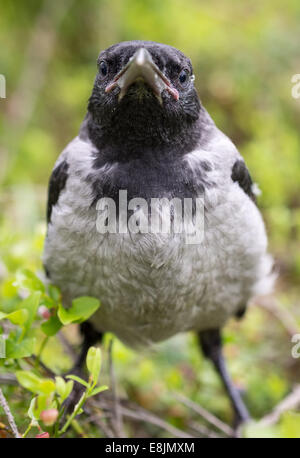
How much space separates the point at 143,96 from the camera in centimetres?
228

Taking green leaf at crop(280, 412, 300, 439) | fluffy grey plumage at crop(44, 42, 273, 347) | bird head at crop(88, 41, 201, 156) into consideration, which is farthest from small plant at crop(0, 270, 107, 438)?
bird head at crop(88, 41, 201, 156)

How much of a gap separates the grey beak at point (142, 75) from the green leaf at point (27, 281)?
2.85 feet

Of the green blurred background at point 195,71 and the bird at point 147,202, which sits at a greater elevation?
the green blurred background at point 195,71

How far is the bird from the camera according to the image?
2.35m

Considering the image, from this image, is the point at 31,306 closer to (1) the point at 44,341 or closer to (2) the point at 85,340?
(1) the point at 44,341

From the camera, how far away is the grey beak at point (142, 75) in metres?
2.12

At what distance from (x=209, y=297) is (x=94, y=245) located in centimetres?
64

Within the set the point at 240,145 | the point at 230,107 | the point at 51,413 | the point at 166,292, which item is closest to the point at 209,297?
the point at 166,292

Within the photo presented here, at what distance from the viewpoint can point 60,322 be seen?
7.72ft

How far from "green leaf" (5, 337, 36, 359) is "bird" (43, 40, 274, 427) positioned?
0.47 meters

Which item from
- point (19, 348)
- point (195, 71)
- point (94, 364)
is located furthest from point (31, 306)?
point (195, 71)

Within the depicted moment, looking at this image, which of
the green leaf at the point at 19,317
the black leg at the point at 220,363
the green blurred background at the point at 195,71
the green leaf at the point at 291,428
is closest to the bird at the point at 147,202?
the green leaf at the point at 19,317

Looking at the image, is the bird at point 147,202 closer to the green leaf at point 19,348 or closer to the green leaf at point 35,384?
the green leaf at point 19,348

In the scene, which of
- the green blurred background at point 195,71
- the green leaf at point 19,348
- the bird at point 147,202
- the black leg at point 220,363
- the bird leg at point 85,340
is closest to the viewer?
the green leaf at point 19,348
